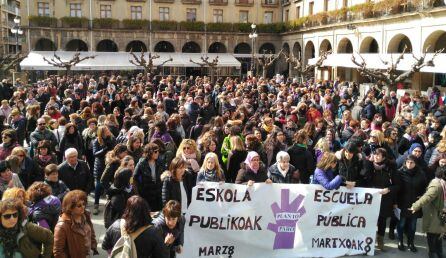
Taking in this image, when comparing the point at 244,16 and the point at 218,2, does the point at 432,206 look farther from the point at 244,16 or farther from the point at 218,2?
the point at 244,16

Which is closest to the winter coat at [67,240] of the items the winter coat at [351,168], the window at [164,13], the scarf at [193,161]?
the scarf at [193,161]

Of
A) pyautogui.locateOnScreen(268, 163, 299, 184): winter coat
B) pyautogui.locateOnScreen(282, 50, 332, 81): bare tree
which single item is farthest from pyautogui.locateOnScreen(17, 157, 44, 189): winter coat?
pyautogui.locateOnScreen(282, 50, 332, 81): bare tree

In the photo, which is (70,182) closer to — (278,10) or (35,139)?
(35,139)

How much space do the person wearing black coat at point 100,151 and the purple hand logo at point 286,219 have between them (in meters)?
3.62

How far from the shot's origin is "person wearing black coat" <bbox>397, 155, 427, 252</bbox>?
716 cm

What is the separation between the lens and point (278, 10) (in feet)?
153

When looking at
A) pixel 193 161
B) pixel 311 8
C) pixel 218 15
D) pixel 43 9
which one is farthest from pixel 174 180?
pixel 218 15

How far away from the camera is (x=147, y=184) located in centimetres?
643

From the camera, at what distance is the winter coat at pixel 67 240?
14.6ft

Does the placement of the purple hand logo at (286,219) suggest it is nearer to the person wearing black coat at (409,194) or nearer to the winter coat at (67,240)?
the person wearing black coat at (409,194)

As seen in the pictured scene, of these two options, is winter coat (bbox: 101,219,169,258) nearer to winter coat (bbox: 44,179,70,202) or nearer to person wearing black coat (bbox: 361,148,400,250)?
winter coat (bbox: 44,179,70,202)

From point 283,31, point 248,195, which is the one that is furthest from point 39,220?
point 283,31

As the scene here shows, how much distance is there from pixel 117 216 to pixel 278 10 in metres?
43.4

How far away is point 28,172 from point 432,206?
239 inches
